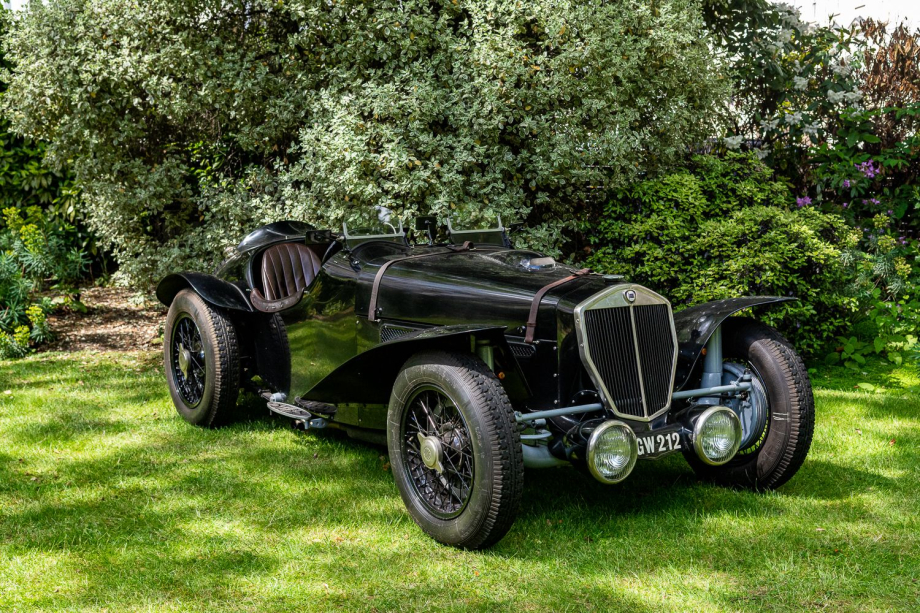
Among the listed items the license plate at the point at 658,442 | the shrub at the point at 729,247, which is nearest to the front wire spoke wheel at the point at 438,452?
the license plate at the point at 658,442

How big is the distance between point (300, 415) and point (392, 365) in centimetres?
89

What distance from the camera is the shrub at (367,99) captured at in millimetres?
6398

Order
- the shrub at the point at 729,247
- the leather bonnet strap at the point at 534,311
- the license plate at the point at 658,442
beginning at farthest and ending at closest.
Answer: the shrub at the point at 729,247, the leather bonnet strap at the point at 534,311, the license plate at the point at 658,442

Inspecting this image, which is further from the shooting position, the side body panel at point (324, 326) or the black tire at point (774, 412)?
the side body panel at point (324, 326)

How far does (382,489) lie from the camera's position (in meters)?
4.25

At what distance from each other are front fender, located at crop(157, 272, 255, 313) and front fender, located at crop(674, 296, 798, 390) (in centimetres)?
253

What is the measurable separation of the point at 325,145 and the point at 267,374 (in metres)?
2.03

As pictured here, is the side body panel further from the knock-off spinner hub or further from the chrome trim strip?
the chrome trim strip

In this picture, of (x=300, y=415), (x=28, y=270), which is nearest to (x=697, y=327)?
(x=300, y=415)

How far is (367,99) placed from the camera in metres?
6.43

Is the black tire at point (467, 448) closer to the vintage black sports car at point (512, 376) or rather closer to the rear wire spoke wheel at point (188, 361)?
the vintage black sports car at point (512, 376)

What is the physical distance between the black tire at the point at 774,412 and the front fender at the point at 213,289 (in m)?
2.76

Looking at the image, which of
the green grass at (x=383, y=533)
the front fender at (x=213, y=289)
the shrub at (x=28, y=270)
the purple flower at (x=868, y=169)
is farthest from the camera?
the purple flower at (x=868, y=169)

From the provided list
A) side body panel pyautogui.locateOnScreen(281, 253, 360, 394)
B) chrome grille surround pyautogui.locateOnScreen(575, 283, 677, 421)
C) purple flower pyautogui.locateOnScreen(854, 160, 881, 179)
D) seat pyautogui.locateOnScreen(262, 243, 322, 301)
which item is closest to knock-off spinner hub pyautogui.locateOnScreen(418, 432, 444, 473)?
chrome grille surround pyautogui.locateOnScreen(575, 283, 677, 421)
